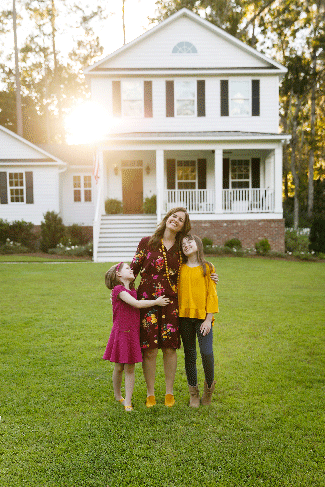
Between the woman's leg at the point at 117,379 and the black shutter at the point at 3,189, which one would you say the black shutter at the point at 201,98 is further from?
the woman's leg at the point at 117,379

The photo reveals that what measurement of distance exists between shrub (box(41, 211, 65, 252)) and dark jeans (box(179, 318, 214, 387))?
14271mm

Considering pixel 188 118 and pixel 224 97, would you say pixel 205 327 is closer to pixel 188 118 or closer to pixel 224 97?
pixel 188 118

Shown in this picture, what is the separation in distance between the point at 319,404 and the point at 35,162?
57.2 feet

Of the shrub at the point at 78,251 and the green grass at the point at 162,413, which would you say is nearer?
the green grass at the point at 162,413

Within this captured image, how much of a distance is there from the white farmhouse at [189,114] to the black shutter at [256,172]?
0.14 feet

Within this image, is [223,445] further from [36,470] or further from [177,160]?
[177,160]

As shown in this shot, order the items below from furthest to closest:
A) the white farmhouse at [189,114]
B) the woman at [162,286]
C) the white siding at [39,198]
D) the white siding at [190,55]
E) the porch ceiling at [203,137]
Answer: the white siding at [39,198] → the white siding at [190,55] → the white farmhouse at [189,114] → the porch ceiling at [203,137] → the woman at [162,286]

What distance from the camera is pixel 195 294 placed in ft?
11.5

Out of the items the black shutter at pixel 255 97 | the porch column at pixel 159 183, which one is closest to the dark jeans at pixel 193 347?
the porch column at pixel 159 183

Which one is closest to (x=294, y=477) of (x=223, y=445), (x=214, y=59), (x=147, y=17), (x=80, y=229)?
(x=223, y=445)

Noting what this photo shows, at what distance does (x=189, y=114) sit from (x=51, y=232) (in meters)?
7.60

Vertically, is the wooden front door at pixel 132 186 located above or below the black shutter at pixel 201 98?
below

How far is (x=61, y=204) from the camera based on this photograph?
20.2 m

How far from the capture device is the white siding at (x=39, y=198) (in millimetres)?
19078
